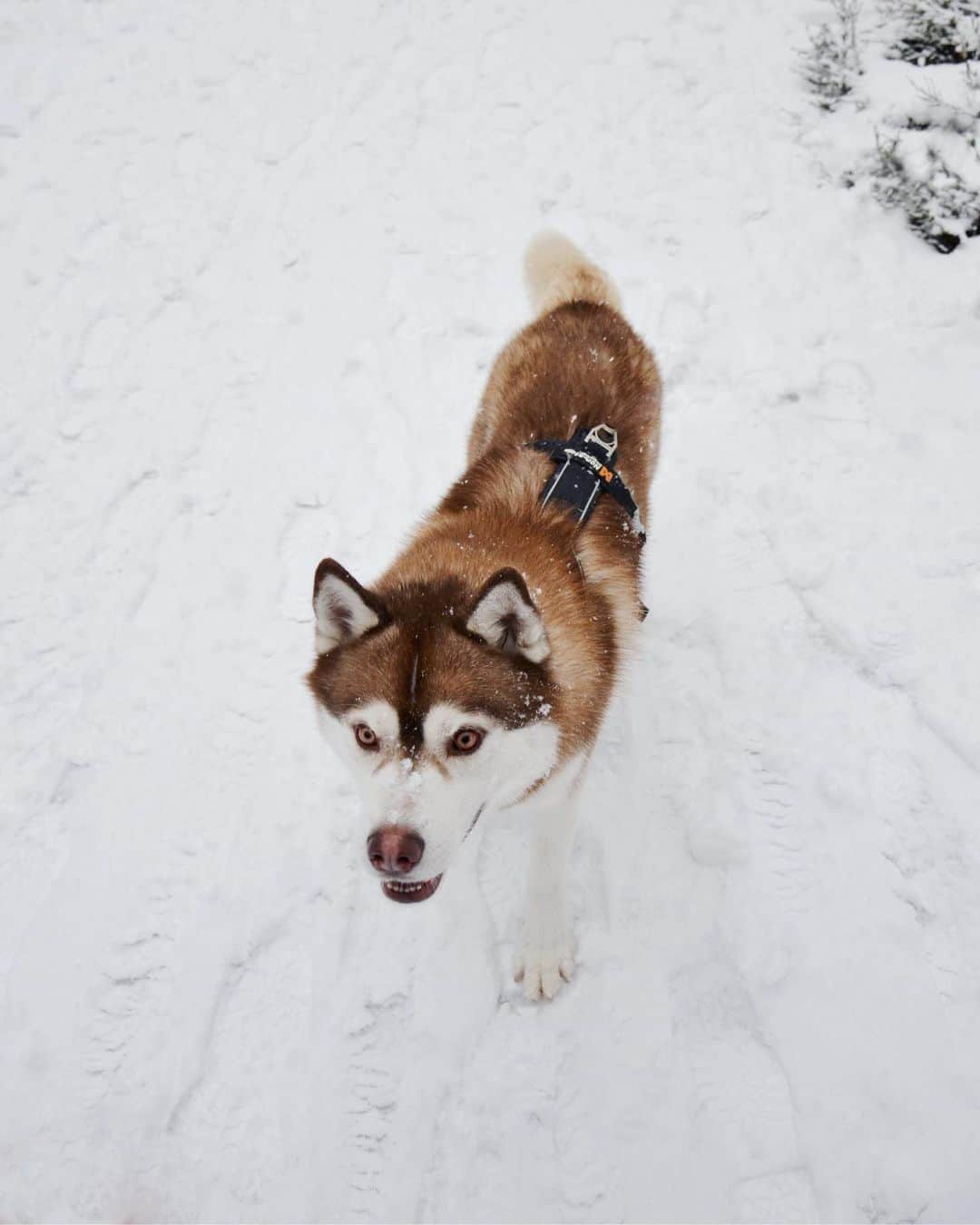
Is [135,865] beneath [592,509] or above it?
beneath

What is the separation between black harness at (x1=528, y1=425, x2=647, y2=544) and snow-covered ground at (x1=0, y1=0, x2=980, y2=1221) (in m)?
1.12

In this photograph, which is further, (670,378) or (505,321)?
(505,321)

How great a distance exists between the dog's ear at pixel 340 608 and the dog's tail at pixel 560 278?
8.14 ft

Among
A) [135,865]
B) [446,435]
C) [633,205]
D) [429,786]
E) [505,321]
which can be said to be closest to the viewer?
[429,786]

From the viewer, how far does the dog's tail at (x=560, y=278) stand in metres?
4.16

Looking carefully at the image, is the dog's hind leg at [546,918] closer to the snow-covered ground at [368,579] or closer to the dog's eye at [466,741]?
the snow-covered ground at [368,579]

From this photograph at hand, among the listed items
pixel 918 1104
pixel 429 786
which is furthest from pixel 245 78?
pixel 918 1104

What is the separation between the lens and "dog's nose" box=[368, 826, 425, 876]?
2027 millimetres

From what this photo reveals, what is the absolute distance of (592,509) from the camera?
9.73 feet

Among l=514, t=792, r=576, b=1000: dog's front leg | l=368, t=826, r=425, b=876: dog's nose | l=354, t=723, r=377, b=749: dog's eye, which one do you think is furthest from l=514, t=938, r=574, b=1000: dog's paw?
l=354, t=723, r=377, b=749: dog's eye

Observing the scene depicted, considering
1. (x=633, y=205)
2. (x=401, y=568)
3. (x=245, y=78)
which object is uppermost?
A: (x=245, y=78)

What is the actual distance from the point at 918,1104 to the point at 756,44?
26.8ft

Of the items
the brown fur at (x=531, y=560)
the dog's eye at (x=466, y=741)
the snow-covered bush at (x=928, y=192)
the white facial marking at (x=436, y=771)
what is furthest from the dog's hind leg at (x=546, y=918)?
the snow-covered bush at (x=928, y=192)

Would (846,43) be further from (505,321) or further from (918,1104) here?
(918,1104)
